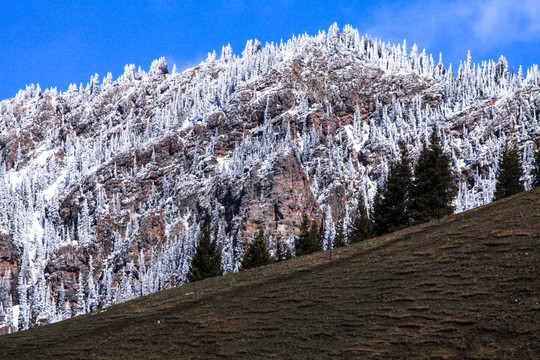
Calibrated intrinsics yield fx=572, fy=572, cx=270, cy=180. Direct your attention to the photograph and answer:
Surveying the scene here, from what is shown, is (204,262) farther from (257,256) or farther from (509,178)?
(509,178)

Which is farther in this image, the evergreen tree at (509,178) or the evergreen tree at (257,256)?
the evergreen tree at (509,178)

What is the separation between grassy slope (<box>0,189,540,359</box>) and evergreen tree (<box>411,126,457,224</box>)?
20.1 m

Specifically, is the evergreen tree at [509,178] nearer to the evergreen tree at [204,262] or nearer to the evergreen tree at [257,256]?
the evergreen tree at [257,256]

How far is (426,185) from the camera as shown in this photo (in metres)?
68.4

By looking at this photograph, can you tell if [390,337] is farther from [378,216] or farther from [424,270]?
[378,216]

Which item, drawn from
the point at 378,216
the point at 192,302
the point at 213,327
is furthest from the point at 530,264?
the point at 378,216

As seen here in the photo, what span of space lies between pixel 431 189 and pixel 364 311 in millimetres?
39574

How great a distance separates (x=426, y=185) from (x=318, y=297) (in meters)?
36.5

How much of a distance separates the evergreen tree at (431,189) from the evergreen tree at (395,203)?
186 cm

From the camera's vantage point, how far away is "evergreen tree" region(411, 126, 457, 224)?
67312 mm

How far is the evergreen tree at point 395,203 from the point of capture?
70.4m

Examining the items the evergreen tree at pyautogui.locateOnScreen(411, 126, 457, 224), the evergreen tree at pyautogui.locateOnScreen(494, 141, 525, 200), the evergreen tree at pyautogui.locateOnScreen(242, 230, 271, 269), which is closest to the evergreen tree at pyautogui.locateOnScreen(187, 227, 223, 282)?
the evergreen tree at pyautogui.locateOnScreen(242, 230, 271, 269)

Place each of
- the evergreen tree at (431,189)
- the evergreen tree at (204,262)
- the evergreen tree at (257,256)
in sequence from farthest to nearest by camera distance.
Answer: the evergreen tree at (257,256) < the evergreen tree at (431,189) < the evergreen tree at (204,262)

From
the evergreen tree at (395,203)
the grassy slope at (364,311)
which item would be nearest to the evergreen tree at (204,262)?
the grassy slope at (364,311)
